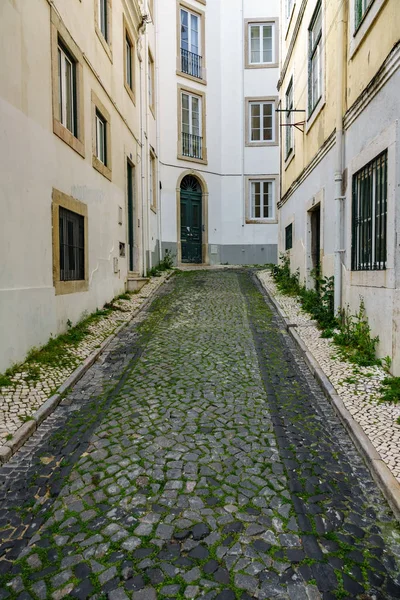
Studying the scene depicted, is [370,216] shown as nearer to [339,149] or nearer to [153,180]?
[339,149]

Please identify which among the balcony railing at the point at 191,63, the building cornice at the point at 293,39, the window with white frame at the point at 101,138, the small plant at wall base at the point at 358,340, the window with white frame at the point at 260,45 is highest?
the window with white frame at the point at 260,45

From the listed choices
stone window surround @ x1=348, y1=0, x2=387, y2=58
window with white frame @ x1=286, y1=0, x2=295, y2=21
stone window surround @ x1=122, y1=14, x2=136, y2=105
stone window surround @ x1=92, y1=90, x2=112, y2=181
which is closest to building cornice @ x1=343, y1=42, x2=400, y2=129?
stone window surround @ x1=348, y1=0, x2=387, y2=58

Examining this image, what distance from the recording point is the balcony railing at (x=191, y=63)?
62.5 feet

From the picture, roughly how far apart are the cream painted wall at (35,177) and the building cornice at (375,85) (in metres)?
4.18

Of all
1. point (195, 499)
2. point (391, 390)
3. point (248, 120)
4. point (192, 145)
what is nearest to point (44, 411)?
point (195, 499)

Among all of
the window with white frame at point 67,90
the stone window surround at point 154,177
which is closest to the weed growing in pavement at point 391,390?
the window with white frame at point 67,90

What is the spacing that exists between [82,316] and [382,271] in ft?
16.4

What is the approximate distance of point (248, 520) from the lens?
9.12ft

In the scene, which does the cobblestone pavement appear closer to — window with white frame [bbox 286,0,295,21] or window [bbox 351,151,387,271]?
window [bbox 351,151,387,271]

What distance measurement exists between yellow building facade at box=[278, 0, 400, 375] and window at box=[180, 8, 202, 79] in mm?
8997

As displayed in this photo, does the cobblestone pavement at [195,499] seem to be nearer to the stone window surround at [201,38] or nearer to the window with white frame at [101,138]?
the window with white frame at [101,138]

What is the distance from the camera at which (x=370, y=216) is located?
596 centimetres

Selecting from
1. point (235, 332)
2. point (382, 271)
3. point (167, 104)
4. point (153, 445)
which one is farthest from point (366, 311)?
point (167, 104)

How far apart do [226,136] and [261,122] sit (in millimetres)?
1705
